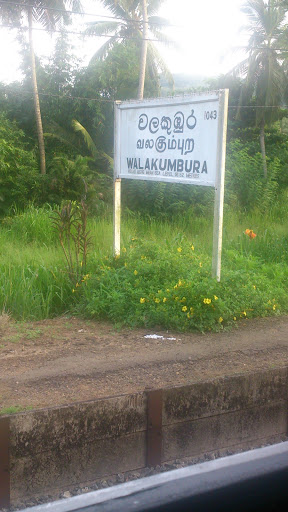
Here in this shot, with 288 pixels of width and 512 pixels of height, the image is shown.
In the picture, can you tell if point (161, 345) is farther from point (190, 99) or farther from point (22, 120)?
point (22, 120)

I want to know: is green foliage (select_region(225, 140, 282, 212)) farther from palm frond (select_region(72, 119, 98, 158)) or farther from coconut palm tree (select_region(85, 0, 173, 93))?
coconut palm tree (select_region(85, 0, 173, 93))

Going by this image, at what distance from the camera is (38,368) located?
448 centimetres

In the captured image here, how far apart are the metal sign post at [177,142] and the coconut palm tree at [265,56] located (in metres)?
15.7

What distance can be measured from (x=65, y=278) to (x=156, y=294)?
1470 millimetres

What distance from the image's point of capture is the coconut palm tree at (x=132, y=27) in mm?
22469

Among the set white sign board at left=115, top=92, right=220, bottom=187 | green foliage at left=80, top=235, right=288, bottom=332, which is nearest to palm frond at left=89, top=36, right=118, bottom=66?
white sign board at left=115, top=92, right=220, bottom=187

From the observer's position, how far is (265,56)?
21.9 metres

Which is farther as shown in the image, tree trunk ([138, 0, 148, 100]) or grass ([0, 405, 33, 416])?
tree trunk ([138, 0, 148, 100])

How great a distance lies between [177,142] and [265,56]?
57.4 ft

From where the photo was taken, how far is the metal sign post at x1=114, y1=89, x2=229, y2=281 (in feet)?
18.8

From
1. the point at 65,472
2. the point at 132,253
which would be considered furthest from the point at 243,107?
the point at 65,472

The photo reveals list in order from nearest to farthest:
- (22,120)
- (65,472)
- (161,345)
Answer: (65,472), (161,345), (22,120)

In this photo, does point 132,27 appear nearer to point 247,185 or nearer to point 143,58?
point 143,58

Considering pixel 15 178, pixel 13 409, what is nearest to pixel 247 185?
pixel 15 178
